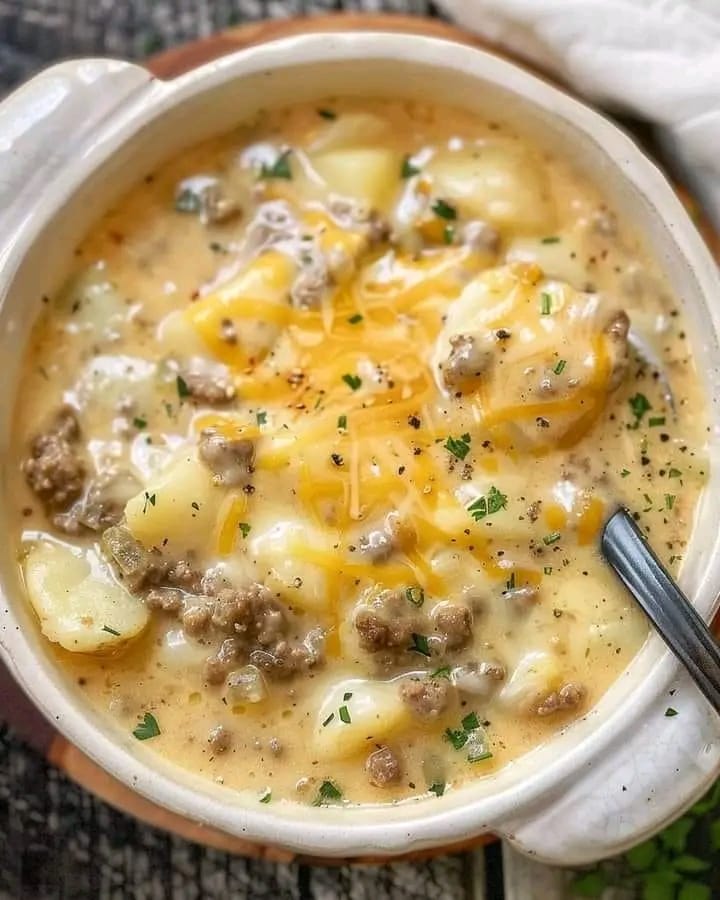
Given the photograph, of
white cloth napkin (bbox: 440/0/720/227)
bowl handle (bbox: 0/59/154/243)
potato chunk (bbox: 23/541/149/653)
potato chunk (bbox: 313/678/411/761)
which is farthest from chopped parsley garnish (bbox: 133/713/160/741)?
white cloth napkin (bbox: 440/0/720/227)

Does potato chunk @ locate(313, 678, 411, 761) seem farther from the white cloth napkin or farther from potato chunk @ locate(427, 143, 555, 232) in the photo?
the white cloth napkin

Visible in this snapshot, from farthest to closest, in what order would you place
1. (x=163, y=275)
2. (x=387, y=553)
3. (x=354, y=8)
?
(x=354, y=8) < (x=163, y=275) < (x=387, y=553)

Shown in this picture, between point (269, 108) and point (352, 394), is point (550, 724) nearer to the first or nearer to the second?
point (352, 394)

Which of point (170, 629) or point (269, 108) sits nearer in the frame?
point (170, 629)

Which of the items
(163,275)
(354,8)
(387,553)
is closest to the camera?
(387,553)

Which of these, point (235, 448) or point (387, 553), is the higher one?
point (235, 448)

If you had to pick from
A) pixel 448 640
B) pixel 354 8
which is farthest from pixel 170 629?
pixel 354 8
